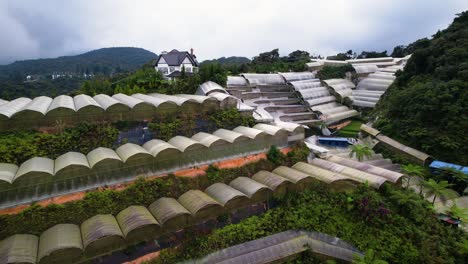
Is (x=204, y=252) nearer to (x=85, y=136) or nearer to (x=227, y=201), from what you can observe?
(x=227, y=201)

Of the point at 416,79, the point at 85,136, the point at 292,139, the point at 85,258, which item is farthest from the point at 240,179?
the point at 416,79

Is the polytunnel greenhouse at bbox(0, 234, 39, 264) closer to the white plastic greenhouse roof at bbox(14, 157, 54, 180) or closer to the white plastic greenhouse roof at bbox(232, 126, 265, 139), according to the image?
the white plastic greenhouse roof at bbox(14, 157, 54, 180)

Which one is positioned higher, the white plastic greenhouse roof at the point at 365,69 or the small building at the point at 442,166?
the white plastic greenhouse roof at the point at 365,69

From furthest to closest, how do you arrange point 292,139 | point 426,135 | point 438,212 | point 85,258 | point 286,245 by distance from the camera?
point 426,135 → point 292,139 → point 438,212 → point 286,245 → point 85,258

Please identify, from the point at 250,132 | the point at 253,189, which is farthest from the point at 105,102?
the point at 253,189

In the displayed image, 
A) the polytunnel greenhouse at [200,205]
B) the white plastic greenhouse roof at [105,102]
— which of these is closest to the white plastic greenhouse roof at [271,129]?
the polytunnel greenhouse at [200,205]

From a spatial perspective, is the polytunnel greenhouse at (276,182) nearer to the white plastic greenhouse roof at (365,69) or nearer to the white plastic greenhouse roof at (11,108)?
the white plastic greenhouse roof at (11,108)
